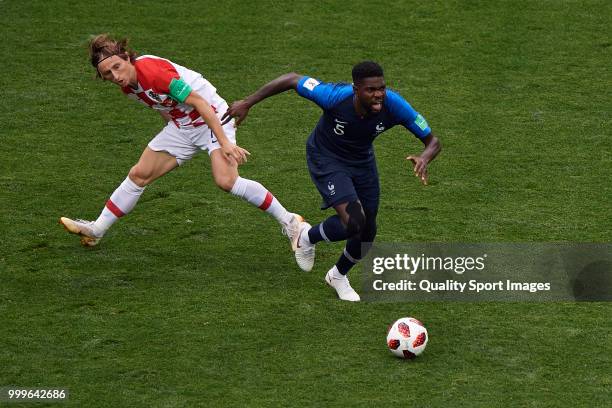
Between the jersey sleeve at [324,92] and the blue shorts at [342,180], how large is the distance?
1.61ft

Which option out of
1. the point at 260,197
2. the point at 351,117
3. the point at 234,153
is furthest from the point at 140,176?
the point at 351,117

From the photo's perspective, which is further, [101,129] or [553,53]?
[553,53]

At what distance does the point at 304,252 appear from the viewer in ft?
32.9

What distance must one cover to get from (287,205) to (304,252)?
55.7 inches

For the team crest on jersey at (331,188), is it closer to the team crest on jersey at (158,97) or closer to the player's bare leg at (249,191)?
the player's bare leg at (249,191)

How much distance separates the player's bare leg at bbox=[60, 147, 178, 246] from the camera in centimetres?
1039

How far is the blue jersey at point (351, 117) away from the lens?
9117 millimetres

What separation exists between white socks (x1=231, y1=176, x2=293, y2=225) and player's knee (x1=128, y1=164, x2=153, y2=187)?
0.76 metres

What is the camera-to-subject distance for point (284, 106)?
45.3 ft

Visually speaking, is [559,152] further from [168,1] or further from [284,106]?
[168,1]

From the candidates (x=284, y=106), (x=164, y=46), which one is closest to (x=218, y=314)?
(x=284, y=106)

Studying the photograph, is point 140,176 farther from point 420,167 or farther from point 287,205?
point 420,167

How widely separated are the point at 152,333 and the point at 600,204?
4537mm

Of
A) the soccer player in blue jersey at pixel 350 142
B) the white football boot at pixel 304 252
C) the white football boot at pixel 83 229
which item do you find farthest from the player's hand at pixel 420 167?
the white football boot at pixel 83 229
